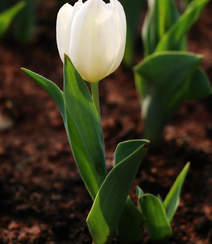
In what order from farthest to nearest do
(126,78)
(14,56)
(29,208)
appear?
(14,56) < (126,78) < (29,208)

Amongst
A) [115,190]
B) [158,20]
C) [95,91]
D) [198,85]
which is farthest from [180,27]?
[115,190]

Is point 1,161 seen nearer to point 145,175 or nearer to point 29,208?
point 29,208

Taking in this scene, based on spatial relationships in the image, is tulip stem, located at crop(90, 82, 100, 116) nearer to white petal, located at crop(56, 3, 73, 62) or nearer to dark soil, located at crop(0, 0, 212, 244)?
white petal, located at crop(56, 3, 73, 62)

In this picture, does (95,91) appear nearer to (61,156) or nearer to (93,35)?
(93,35)

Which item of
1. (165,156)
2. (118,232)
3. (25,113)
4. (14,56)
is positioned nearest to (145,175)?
(165,156)

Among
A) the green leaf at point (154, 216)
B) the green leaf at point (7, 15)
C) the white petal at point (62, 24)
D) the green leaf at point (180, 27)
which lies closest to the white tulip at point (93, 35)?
the white petal at point (62, 24)
